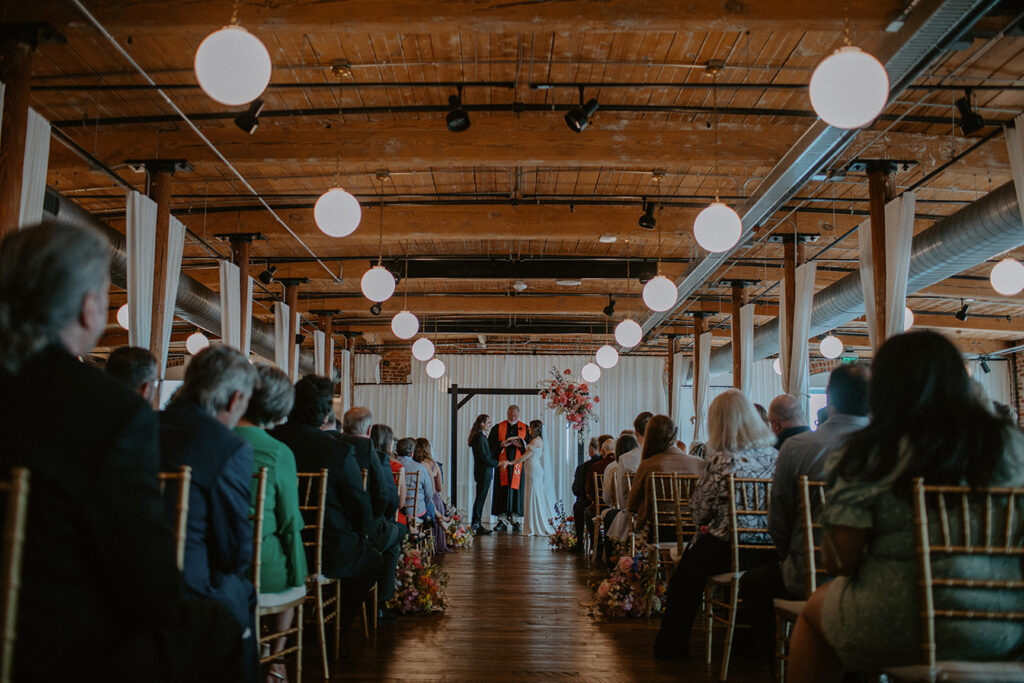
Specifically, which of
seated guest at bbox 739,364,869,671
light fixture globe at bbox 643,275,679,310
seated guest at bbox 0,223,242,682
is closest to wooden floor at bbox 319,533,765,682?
seated guest at bbox 739,364,869,671

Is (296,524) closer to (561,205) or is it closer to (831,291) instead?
(561,205)

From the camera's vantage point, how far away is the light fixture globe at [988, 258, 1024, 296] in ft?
23.6

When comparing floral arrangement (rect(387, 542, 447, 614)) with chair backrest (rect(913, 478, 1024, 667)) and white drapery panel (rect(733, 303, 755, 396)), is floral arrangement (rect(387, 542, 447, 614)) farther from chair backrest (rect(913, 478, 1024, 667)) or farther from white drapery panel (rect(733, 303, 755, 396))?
white drapery panel (rect(733, 303, 755, 396))

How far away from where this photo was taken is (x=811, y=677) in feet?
7.16

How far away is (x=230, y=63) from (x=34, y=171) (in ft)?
7.09

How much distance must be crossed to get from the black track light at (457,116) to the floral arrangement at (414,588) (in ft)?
10.5

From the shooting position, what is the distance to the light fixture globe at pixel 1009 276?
7.20 metres

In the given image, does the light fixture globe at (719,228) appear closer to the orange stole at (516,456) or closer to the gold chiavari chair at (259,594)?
the gold chiavari chair at (259,594)

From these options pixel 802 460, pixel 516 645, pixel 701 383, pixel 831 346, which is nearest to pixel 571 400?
pixel 701 383

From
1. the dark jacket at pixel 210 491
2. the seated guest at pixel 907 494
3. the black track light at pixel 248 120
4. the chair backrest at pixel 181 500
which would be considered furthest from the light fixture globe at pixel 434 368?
the seated guest at pixel 907 494

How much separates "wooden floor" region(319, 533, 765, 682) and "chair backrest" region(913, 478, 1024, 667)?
201cm

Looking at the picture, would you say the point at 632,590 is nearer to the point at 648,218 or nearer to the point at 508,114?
the point at 508,114

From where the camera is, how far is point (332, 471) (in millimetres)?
3576

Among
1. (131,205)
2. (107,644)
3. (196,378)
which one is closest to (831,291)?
(131,205)
